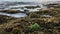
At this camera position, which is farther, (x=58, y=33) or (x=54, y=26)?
(x=54, y=26)

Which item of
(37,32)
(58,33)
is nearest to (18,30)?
(37,32)

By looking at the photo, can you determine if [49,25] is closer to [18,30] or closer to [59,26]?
[59,26]

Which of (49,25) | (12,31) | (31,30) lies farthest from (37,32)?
(49,25)

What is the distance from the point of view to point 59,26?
19.3 meters

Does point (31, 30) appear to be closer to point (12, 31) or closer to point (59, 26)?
point (12, 31)

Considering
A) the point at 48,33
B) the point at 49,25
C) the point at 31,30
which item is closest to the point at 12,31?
the point at 31,30

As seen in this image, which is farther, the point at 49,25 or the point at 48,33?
the point at 49,25

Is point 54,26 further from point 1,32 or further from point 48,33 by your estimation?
point 1,32

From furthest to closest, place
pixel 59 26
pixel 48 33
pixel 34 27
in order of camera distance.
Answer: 1. pixel 59 26
2. pixel 34 27
3. pixel 48 33

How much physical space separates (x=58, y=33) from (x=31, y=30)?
2248 mm

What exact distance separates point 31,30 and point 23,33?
3.20 feet

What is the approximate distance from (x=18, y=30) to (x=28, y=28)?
129 cm

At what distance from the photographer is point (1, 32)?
55.5ft

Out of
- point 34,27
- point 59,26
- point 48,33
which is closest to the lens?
point 48,33
